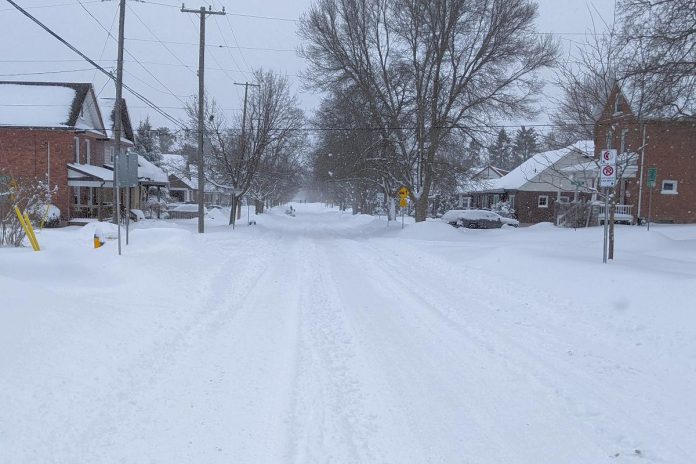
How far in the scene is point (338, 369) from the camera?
20.1 feet

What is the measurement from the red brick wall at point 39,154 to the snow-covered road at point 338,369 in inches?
945

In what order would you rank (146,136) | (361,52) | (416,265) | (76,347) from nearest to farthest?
(76,347), (416,265), (361,52), (146,136)

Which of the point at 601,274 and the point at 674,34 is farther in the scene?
the point at 674,34

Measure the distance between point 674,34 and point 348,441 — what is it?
14.8 meters

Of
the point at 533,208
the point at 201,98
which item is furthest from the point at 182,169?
the point at 533,208

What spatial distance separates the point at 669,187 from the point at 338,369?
3515cm

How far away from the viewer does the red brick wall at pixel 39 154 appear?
32.0 metres

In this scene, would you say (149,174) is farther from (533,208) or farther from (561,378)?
(561,378)

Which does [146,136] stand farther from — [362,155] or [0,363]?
[0,363]

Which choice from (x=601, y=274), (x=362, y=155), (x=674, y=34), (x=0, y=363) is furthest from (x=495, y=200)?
(x=0, y=363)

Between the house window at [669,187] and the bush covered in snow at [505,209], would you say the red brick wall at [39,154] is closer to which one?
the bush covered in snow at [505,209]

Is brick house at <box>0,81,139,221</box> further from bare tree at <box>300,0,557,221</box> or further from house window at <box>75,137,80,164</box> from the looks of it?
bare tree at <box>300,0,557,221</box>

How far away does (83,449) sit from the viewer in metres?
4.11

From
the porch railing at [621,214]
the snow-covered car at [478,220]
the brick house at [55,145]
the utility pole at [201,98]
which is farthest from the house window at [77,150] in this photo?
the porch railing at [621,214]
